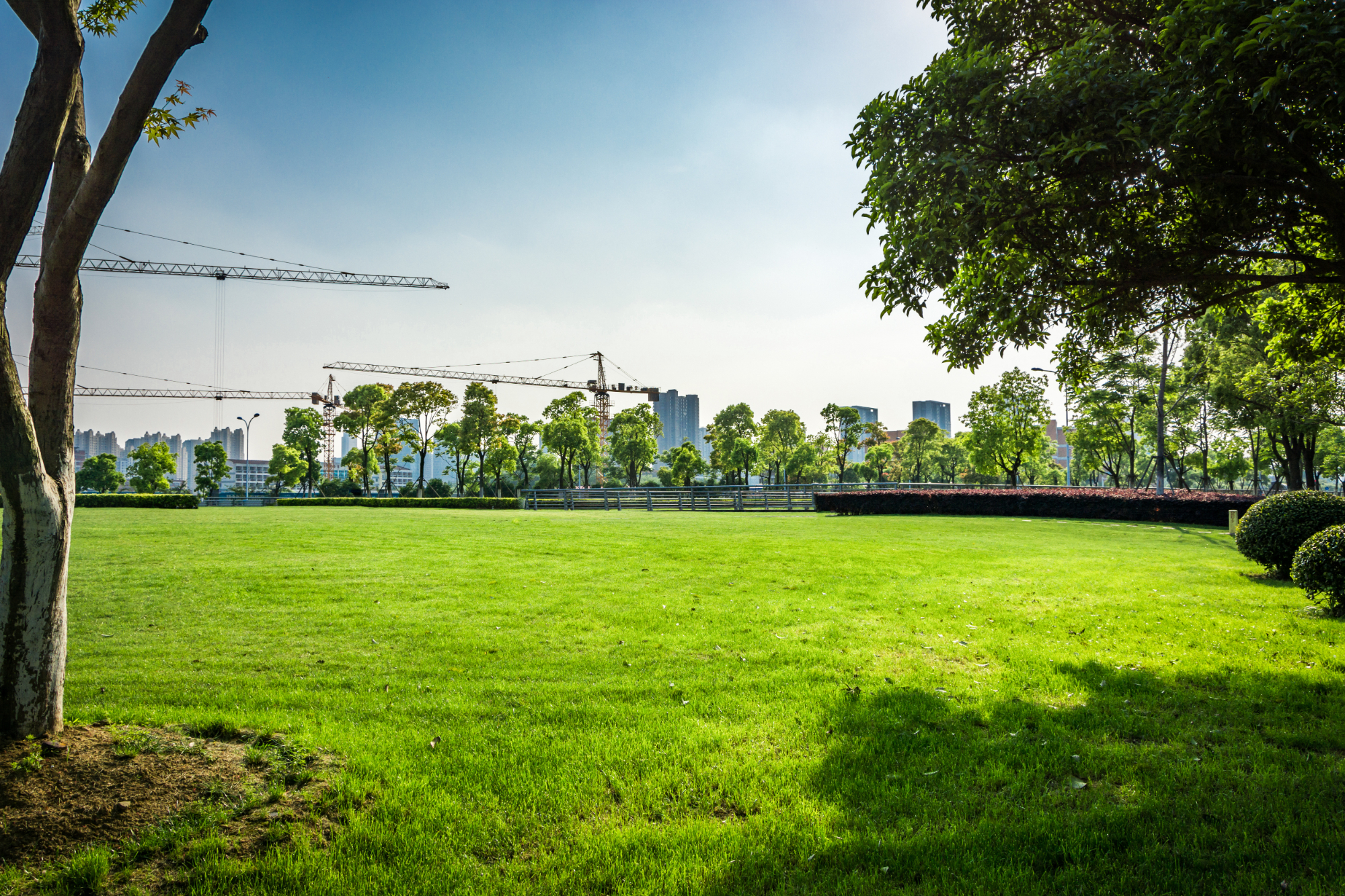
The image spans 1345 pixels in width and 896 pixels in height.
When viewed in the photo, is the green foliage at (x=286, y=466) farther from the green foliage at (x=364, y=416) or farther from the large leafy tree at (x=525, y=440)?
the large leafy tree at (x=525, y=440)

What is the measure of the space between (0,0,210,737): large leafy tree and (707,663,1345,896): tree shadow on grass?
3922mm

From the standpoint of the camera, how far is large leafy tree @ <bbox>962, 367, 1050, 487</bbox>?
47438 millimetres

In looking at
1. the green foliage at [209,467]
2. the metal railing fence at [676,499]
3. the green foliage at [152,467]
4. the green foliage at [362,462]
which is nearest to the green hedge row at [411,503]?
the metal railing fence at [676,499]

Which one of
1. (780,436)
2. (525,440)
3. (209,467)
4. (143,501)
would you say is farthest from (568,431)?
(209,467)

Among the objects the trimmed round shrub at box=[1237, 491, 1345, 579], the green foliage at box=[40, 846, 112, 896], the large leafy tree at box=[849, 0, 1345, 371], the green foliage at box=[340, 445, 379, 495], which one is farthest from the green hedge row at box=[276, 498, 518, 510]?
the green foliage at box=[40, 846, 112, 896]

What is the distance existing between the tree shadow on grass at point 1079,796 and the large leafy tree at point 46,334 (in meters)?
3.92

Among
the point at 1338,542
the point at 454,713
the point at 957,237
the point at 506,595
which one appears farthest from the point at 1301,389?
the point at 454,713

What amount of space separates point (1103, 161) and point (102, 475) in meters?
98.4

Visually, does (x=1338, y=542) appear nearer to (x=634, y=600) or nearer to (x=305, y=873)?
(x=634, y=600)

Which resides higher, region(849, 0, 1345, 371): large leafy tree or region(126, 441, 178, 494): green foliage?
region(849, 0, 1345, 371): large leafy tree

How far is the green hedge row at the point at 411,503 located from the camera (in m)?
40.9

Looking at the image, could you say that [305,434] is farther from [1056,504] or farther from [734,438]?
[1056,504]

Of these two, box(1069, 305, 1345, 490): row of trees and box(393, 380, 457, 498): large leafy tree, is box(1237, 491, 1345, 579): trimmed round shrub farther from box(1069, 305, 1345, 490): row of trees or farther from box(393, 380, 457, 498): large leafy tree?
box(393, 380, 457, 498): large leafy tree

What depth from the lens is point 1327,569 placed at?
315 inches
